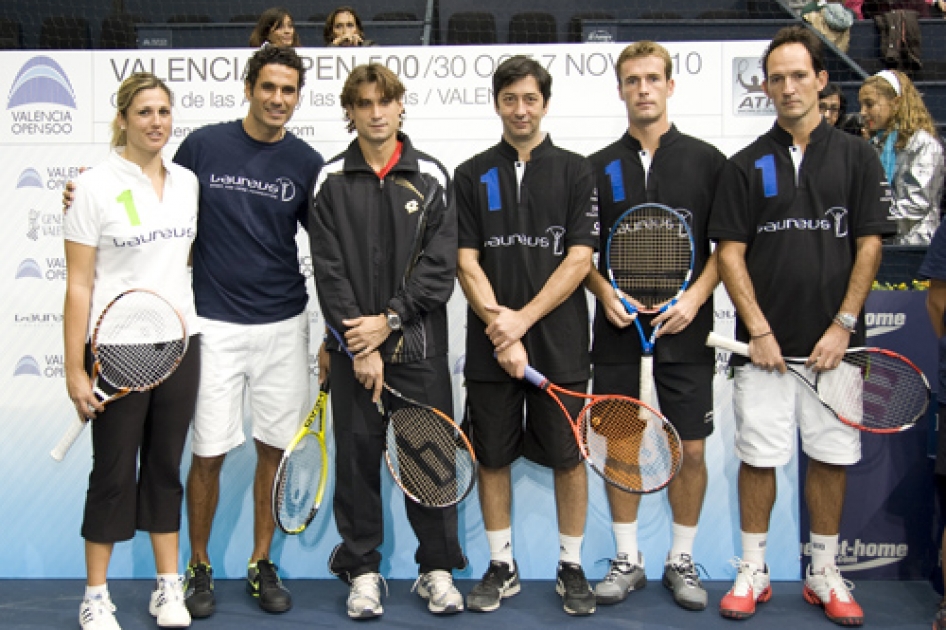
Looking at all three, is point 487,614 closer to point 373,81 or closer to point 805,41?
point 373,81

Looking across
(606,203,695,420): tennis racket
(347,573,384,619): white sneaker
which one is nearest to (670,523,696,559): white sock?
(606,203,695,420): tennis racket

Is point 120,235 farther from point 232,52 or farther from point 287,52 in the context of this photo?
point 232,52

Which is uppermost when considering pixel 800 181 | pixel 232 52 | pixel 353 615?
pixel 232 52

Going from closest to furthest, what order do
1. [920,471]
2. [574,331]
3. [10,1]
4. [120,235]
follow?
[120,235] → [574,331] → [920,471] → [10,1]

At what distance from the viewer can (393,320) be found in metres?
3.55

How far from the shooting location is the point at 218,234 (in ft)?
12.4

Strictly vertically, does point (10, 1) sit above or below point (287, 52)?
above

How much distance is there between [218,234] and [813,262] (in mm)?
2383

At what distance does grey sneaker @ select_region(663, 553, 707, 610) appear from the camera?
3.84 metres

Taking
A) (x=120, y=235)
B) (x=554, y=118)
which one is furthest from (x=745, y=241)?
(x=120, y=235)

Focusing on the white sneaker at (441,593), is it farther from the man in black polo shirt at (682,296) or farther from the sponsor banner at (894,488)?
the sponsor banner at (894,488)

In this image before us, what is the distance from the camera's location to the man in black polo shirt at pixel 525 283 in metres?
3.66

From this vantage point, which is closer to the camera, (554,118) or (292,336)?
(292,336)

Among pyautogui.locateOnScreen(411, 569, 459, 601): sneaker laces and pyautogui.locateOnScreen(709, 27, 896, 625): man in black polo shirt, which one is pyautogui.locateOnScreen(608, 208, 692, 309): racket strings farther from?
pyautogui.locateOnScreen(411, 569, 459, 601): sneaker laces
